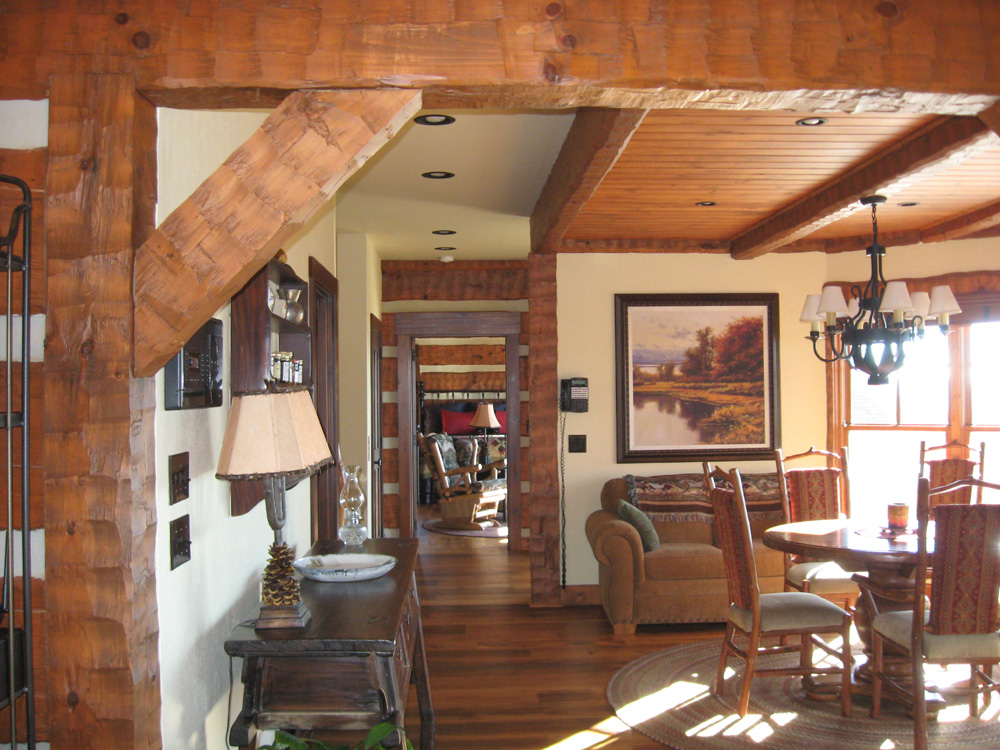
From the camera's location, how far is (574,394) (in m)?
5.33

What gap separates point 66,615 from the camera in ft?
5.76

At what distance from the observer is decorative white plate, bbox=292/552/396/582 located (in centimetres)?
252

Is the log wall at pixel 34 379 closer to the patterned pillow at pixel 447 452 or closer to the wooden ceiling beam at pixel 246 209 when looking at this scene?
the wooden ceiling beam at pixel 246 209

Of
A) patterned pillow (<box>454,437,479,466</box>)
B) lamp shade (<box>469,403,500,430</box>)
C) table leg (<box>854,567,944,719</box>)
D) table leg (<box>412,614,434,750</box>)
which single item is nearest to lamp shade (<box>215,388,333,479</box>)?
table leg (<box>412,614,434,750</box>)

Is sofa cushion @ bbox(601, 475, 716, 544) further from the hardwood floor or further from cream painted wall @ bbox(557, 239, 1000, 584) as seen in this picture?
the hardwood floor

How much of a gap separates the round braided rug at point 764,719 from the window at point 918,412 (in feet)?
6.87

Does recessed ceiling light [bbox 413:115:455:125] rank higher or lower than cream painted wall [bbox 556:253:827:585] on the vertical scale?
higher

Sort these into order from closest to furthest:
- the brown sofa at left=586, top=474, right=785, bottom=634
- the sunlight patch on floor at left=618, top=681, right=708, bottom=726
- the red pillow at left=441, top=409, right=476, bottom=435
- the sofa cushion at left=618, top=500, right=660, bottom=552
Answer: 1. the sunlight patch on floor at left=618, top=681, right=708, bottom=726
2. the brown sofa at left=586, top=474, right=785, bottom=634
3. the sofa cushion at left=618, top=500, right=660, bottom=552
4. the red pillow at left=441, top=409, right=476, bottom=435

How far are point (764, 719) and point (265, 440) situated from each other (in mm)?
2682

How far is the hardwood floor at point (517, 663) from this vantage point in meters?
3.34

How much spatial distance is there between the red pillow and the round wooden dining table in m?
6.74

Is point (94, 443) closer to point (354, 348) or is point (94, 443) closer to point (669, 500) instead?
point (354, 348)

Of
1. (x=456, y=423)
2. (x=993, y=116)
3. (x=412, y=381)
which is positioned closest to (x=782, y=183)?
(x=993, y=116)

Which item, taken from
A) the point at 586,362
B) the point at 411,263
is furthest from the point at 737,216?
the point at 411,263
